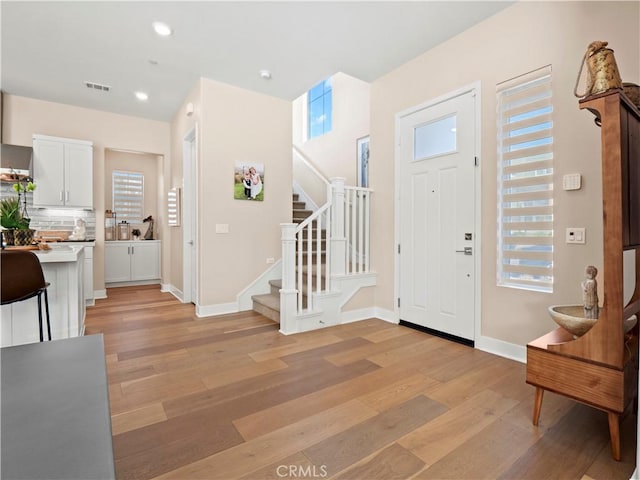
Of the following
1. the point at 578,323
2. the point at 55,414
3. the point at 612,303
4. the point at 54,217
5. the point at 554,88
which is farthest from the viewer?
the point at 54,217

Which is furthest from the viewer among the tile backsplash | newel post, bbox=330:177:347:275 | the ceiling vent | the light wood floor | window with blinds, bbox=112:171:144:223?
window with blinds, bbox=112:171:144:223

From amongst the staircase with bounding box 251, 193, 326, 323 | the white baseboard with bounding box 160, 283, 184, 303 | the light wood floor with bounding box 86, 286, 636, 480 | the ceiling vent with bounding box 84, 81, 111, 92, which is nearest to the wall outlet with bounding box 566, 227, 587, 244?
the light wood floor with bounding box 86, 286, 636, 480

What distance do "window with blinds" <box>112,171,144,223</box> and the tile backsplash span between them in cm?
155

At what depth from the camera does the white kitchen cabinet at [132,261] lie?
6.17m

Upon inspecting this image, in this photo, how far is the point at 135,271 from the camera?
639cm

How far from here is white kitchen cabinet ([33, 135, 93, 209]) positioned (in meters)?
4.73

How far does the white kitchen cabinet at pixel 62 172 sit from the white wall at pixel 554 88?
4918 mm

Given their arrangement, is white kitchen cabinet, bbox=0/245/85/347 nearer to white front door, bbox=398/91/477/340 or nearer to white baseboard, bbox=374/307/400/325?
white baseboard, bbox=374/307/400/325

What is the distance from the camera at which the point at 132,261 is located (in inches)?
250

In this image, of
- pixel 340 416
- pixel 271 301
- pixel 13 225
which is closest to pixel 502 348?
pixel 340 416

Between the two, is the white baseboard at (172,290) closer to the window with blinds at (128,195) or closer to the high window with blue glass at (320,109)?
the window with blinds at (128,195)

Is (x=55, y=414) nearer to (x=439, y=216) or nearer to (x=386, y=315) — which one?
(x=439, y=216)

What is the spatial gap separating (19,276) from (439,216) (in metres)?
3.45

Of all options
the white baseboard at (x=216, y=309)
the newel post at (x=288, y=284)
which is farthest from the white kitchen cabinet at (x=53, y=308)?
the newel post at (x=288, y=284)
